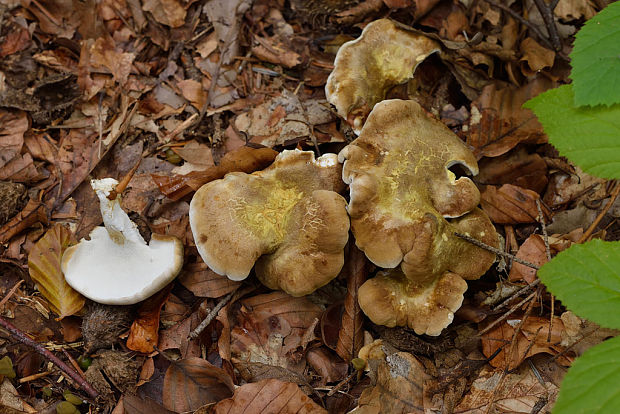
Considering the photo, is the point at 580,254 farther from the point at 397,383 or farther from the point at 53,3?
the point at 53,3

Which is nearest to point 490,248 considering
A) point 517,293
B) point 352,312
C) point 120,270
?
point 517,293

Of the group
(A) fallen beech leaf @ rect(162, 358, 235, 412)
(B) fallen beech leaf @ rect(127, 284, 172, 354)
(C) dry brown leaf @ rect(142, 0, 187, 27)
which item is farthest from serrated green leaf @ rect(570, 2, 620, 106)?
(C) dry brown leaf @ rect(142, 0, 187, 27)

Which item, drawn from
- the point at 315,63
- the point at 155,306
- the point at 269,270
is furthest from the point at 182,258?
the point at 315,63

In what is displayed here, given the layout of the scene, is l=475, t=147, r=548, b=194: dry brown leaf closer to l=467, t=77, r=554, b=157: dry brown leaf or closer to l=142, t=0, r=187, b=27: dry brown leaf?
l=467, t=77, r=554, b=157: dry brown leaf

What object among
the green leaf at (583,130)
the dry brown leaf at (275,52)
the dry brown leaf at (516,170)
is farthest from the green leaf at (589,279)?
the dry brown leaf at (275,52)

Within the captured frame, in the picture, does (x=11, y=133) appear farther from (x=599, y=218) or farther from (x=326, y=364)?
(x=599, y=218)

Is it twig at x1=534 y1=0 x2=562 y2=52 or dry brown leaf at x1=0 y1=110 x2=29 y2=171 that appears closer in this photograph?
twig at x1=534 y1=0 x2=562 y2=52
